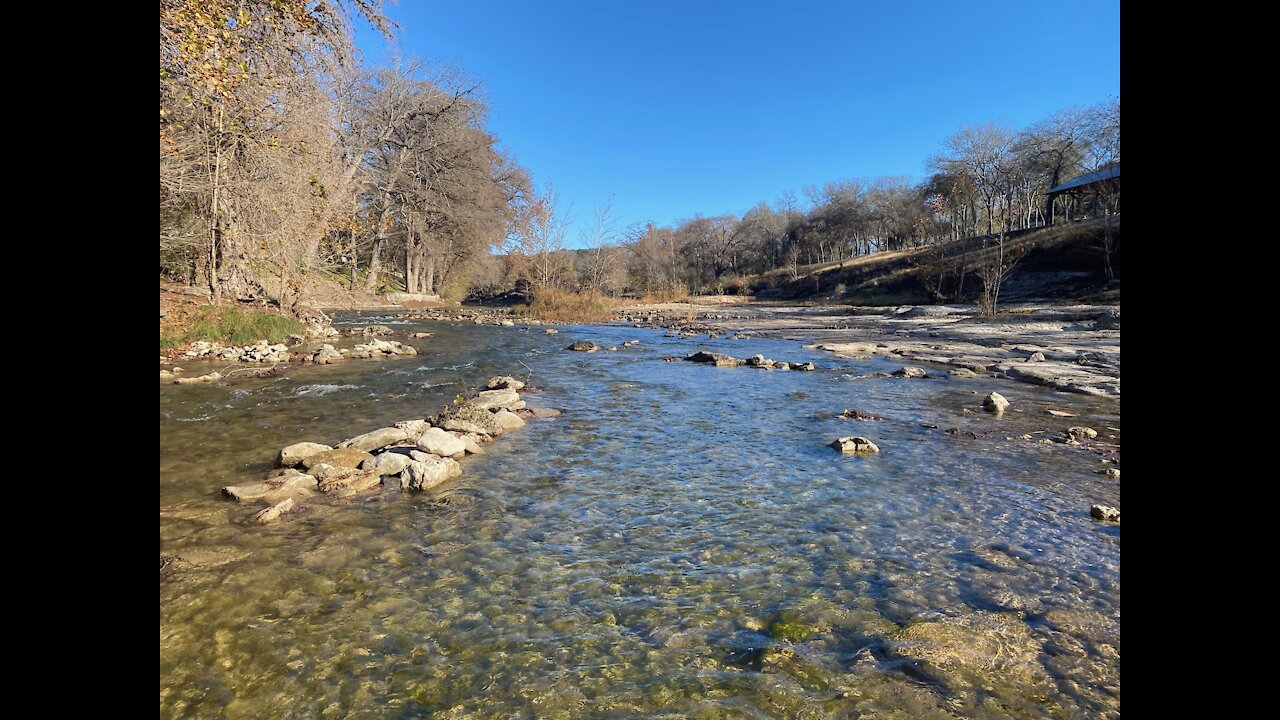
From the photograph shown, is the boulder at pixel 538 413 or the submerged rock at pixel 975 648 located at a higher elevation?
the boulder at pixel 538 413

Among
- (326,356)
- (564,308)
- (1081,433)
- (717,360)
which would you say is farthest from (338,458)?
(564,308)

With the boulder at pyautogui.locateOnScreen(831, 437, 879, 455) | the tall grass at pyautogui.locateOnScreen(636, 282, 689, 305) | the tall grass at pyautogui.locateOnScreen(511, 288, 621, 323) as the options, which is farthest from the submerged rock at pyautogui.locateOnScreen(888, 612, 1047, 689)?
the tall grass at pyautogui.locateOnScreen(636, 282, 689, 305)

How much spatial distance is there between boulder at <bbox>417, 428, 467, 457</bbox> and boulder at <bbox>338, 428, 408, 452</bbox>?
26cm

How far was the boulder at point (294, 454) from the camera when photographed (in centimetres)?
526

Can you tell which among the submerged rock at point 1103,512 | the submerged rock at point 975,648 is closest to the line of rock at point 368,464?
the submerged rock at point 975,648

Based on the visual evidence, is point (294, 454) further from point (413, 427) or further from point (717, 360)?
point (717, 360)

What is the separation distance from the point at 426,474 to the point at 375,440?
1.20 m

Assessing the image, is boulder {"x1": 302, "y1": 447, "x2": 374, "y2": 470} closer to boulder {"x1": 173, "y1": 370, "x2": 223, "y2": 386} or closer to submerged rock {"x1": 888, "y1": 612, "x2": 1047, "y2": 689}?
submerged rock {"x1": 888, "y1": 612, "x2": 1047, "y2": 689}

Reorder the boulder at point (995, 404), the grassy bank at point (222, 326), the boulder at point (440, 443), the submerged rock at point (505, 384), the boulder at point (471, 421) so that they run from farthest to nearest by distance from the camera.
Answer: the grassy bank at point (222, 326) < the submerged rock at point (505, 384) < the boulder at point (995, 404) < the boulder at point (471, 421) < the boulder at point (440, 443)

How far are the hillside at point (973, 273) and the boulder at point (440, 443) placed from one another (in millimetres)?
26457

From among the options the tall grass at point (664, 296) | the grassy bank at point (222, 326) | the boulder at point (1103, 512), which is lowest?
the boulder at point (1103, 512)

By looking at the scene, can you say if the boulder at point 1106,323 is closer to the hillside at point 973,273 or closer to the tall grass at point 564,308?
the hillside at point 973,273
